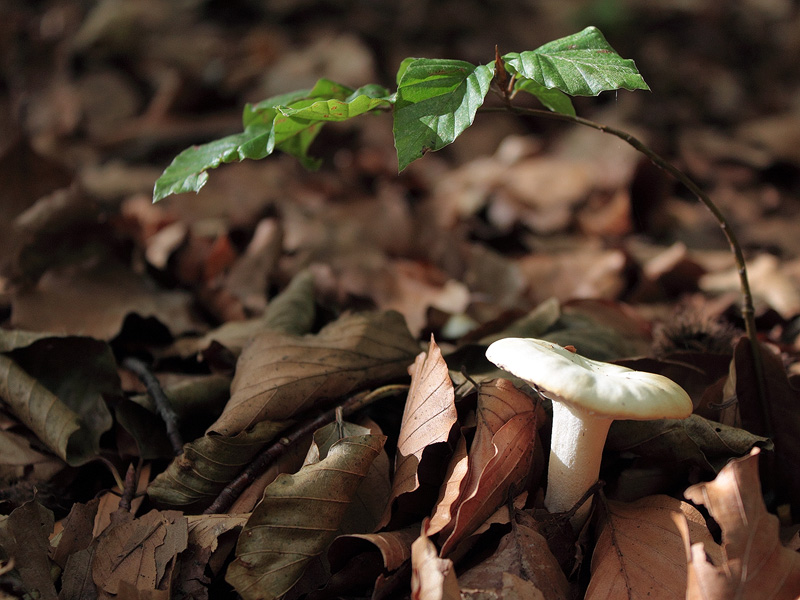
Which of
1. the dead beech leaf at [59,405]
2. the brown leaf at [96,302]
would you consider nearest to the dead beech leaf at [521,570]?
the dead beech leaf at [59,405]

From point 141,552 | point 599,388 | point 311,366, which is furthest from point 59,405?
point 599,388

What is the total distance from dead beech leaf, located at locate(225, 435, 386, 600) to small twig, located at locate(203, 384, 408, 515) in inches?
7.5

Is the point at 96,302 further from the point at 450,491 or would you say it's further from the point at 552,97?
the point at 552,97

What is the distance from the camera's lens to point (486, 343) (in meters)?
1.80

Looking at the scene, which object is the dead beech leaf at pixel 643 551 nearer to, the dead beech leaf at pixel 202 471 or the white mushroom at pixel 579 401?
the white mushroom at pixel 579 401

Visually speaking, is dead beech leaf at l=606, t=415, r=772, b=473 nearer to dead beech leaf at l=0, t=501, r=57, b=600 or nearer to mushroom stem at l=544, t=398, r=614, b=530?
mushroom stem at l=544, t=398, r=614, b=530

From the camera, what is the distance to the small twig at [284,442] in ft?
4.76

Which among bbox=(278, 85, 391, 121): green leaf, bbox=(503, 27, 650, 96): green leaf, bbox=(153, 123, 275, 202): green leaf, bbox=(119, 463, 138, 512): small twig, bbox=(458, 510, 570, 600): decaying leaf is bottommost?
bbox=(119, 463, 138, 512): small twig

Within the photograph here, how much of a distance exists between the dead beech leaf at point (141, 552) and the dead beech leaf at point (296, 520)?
0.52 feet

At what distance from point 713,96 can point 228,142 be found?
4.93 m

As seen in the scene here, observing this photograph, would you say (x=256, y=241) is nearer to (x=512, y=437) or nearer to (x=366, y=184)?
(x=366, y=184)

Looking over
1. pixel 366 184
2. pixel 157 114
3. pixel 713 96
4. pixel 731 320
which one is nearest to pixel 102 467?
pixel 731 320

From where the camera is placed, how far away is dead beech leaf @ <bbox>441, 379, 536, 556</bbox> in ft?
4.20

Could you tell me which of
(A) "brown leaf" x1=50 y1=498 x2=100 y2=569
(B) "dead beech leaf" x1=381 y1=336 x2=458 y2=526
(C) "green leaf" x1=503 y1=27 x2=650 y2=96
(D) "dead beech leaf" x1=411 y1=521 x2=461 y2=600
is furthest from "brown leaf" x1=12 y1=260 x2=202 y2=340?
(C) "green leaf" x1=503 y1=27 x2=650 y2=96
